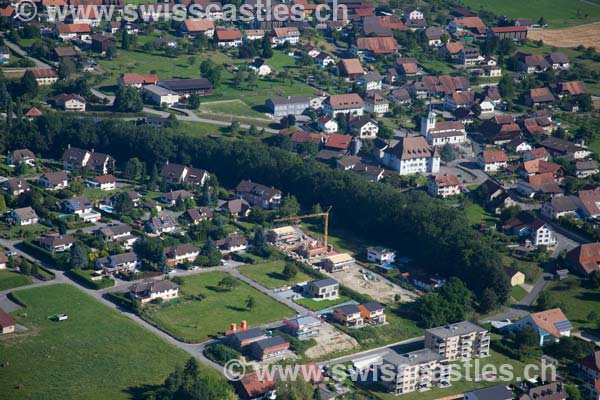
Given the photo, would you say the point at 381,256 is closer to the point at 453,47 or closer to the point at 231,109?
the point at 231,109

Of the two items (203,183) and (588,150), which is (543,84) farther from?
(203,183)

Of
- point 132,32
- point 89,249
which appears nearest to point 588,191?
point 89,249

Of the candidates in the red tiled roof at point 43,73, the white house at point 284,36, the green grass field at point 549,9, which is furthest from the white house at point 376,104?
the green grass field at point 549,9

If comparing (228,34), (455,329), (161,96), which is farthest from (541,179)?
(228,34)

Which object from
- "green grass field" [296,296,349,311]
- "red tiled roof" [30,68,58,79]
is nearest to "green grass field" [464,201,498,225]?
"green grass field" [296,296,349,311]

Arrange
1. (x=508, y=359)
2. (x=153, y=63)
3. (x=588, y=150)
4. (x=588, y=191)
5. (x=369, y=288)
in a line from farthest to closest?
(x=153, y=63)
(x=588, y=150)
(x=588, y=191)
(x=369, y=288)
(x=508, y=359)

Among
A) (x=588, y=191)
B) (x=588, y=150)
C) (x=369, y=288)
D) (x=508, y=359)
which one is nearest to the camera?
(x=508, y=359)
